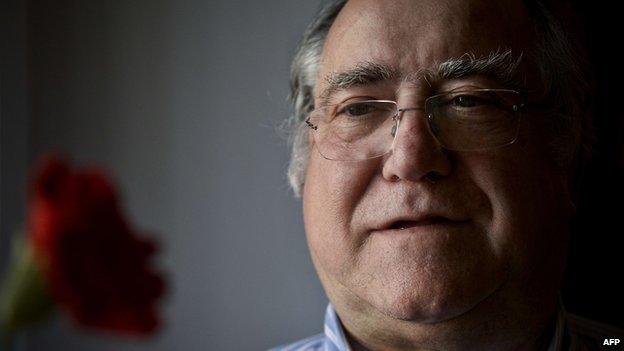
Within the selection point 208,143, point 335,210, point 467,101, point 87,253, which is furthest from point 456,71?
point 87,253

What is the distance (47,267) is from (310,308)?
→ 157cm

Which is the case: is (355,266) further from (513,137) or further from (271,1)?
(271,1)

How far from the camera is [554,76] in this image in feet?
3.72

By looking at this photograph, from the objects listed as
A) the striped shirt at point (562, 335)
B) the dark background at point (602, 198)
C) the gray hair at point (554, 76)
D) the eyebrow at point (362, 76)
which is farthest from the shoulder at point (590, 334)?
the eyebrow at point (362, 76)

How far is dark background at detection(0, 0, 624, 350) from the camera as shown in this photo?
1.43 meters

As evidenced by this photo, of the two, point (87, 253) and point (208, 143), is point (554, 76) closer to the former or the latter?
point (208, 143)

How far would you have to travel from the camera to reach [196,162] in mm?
1572

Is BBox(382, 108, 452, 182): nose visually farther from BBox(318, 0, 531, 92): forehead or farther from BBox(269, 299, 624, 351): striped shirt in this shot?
BBox(269, 299, 624, 351): striped shirt

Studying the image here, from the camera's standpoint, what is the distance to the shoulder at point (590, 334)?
1.17 m

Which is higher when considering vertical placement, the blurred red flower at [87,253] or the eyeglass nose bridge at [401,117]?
the blurred red flower at [87,253]

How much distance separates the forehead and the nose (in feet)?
0.33

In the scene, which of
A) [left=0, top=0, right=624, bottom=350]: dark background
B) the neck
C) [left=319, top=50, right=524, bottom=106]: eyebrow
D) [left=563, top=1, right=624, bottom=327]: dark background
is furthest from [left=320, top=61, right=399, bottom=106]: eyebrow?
[left=563, top=1, right=624, bottom=327]: dark background

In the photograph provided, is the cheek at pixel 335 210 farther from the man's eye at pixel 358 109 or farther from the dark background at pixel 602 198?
the dark background at pixel 602 198

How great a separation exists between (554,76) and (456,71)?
0.72 ft
